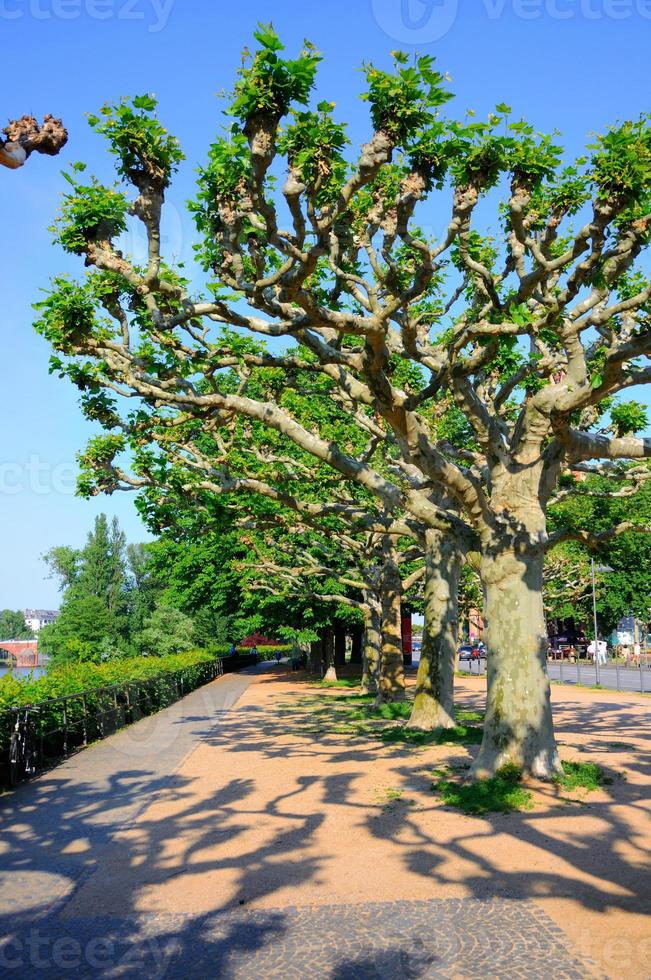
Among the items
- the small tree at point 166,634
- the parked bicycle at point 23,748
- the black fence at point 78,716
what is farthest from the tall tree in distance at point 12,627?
the parked bicycle at point 23,748

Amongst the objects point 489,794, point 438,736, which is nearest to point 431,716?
point 438,736

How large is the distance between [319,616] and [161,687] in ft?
39.7

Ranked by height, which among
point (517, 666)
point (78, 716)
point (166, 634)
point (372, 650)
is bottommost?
point (78, 716)

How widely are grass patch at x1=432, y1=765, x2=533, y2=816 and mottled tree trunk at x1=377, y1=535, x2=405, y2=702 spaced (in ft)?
33.1

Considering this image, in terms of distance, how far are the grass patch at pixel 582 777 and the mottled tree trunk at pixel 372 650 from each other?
14416 mm

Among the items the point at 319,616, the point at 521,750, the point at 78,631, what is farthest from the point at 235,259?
the point at 78,631

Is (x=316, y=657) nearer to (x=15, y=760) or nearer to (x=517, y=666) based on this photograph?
(x=15, y=760)

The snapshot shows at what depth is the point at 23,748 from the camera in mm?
12227

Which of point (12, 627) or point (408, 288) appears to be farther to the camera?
point (12, 627)

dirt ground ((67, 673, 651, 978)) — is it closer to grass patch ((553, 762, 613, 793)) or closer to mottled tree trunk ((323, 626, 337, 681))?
grass patch ((553, 762, 613, 793))

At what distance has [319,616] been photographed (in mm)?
36156

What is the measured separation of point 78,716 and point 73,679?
3.67ft

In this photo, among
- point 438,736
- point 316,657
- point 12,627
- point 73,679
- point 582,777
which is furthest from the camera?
point 12,627

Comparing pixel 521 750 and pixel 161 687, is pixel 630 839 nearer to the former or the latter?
pixel 521 750
